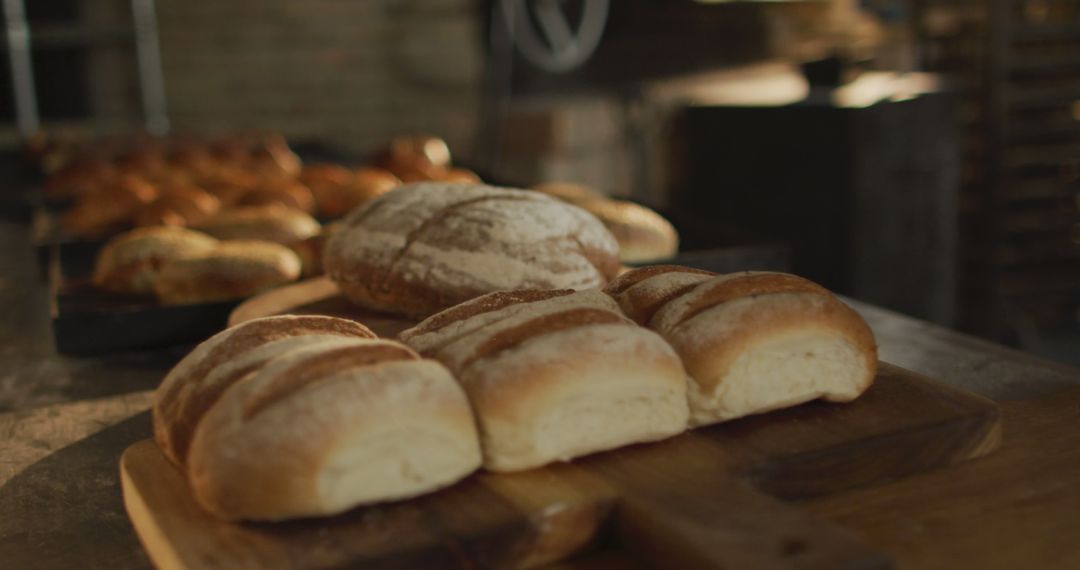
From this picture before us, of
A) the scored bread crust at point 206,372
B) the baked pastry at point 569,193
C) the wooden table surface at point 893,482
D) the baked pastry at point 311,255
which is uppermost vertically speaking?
the scored bread crust at point 206,372

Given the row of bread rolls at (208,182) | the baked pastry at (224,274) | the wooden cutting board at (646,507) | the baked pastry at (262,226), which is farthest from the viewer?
the row of bread rolls at (208,182)

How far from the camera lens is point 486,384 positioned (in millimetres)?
868

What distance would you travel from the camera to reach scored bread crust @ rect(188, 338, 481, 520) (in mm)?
788

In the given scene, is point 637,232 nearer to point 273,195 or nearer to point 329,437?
point 273,195

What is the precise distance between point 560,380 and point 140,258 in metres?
1.20

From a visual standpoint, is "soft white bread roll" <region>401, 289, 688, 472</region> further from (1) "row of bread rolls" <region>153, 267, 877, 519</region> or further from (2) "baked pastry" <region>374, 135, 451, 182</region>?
(2) "baked pastry" <region>374, 135, 451, 182</region>

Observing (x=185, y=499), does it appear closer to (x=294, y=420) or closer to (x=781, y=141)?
(x=294, y=420)

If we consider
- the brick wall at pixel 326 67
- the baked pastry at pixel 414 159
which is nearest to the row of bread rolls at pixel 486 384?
the baked pastry at pixel 414 159

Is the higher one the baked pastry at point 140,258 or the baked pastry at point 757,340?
the baked pastry at point 757,340

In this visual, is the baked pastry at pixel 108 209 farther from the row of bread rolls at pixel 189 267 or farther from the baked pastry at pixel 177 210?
the row of bread rolls at pixel 189 267

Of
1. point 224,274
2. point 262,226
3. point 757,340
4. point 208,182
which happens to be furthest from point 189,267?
point 757,340

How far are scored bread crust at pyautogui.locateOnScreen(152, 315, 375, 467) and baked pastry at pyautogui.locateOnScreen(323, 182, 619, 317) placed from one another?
39cm

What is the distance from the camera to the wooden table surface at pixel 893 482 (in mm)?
863

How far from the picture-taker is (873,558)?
720mm
